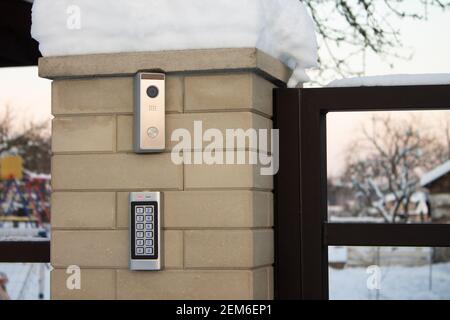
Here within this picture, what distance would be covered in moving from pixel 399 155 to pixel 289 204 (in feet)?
66.1

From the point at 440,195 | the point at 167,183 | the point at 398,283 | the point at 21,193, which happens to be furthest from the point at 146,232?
the point at 440,195

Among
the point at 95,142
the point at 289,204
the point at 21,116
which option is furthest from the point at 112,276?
the point at 21,116

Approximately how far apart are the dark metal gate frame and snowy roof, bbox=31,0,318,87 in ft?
1.15

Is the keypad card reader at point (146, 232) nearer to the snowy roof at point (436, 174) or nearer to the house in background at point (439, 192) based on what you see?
the snowy roof at point (436, 174)

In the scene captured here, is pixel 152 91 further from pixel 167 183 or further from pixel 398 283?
pixel 398 283

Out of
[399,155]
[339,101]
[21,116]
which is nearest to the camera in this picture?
[339,101]

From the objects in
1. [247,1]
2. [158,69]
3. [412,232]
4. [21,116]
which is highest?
[21,116]

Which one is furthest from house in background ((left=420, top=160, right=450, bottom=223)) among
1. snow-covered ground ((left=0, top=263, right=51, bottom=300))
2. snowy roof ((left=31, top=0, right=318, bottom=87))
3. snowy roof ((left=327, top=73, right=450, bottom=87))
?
snowy roof ((left=31, top=0, right=318, bottom=87))

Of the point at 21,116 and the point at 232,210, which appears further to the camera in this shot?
the point at 21,116

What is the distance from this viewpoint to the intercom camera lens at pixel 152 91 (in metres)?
3.85

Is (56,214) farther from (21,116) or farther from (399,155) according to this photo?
(399,155)

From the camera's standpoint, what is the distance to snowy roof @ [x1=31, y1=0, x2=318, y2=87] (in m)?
3.84

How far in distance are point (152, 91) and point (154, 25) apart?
295 mm

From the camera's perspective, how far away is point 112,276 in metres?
3.91
